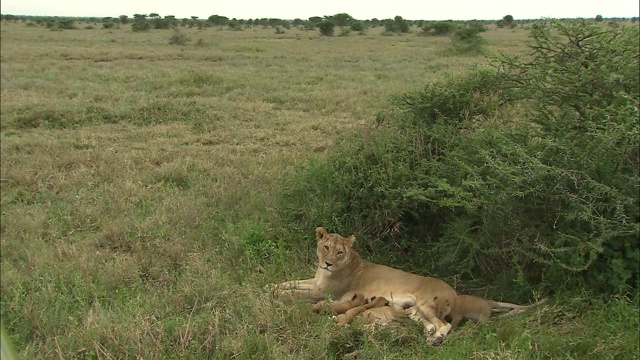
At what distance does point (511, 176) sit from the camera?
141 inches

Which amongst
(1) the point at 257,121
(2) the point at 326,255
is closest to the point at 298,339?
(2) the point at 326,255

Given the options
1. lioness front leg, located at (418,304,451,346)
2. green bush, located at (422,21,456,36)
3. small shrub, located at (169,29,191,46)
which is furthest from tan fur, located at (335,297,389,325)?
green bush, located at (422,21,456,36)

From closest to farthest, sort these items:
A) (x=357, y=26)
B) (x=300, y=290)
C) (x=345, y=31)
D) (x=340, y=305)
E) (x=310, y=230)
→ (x=340, y=305), (x=300, y=290), (x=310, y=230), (x=345, y=31), (x=357, y=26)

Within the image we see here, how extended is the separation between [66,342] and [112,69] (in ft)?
42.8

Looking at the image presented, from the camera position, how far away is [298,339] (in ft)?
11.0

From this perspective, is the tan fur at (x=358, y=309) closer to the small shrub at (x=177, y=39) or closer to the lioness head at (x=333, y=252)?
the lioness head at (x=333, y=252)

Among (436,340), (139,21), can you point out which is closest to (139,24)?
(139,21)

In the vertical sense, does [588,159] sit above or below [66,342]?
above

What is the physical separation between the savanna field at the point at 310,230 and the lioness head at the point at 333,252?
1.40ft

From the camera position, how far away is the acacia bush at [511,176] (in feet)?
11.5

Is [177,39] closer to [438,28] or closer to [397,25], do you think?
[438,28]

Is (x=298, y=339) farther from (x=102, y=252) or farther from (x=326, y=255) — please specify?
(x=102, y=252)

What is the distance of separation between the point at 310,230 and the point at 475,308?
5.84ft

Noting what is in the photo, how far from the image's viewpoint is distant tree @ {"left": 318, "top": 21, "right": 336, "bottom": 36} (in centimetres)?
3597
